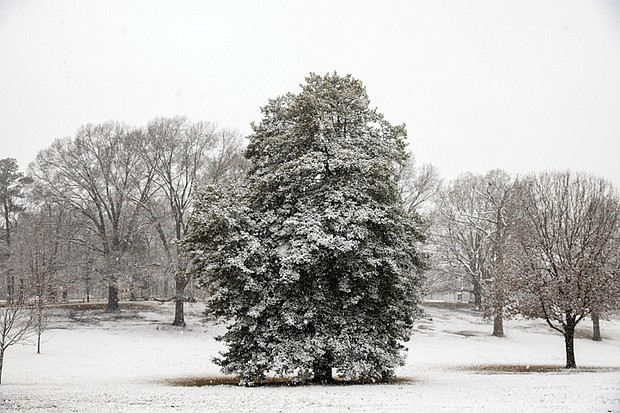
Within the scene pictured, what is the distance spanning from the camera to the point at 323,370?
758 inches

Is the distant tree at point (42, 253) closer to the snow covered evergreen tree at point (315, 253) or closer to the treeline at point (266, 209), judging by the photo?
the treeline at point (266, 209)

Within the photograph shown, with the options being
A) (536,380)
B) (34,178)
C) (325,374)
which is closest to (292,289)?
(325,374)

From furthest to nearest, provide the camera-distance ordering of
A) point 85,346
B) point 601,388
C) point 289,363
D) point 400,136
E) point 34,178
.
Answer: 1. point 34,178
2. point 85,346
3. point 400,136
4. point 289,363
5. point 601,388

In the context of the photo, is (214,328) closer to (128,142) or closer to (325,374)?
(128,142)

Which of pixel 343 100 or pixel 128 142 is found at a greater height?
pixel 128 142

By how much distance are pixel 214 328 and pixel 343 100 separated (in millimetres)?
25847

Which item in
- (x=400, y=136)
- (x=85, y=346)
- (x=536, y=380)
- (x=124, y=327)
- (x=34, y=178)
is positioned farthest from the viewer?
(x=34, y=178)

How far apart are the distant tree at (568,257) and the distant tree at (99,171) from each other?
2792 centimetres

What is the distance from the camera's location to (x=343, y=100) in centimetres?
2047

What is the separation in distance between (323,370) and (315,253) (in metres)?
4.26

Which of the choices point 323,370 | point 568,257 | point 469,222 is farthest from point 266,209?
point 469,222

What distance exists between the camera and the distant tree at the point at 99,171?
42.2 metres

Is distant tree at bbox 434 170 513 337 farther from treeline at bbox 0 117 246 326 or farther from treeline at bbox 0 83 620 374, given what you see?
treeline at bbox 0 117 246 326

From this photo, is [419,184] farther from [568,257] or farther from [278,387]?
[278,387]
